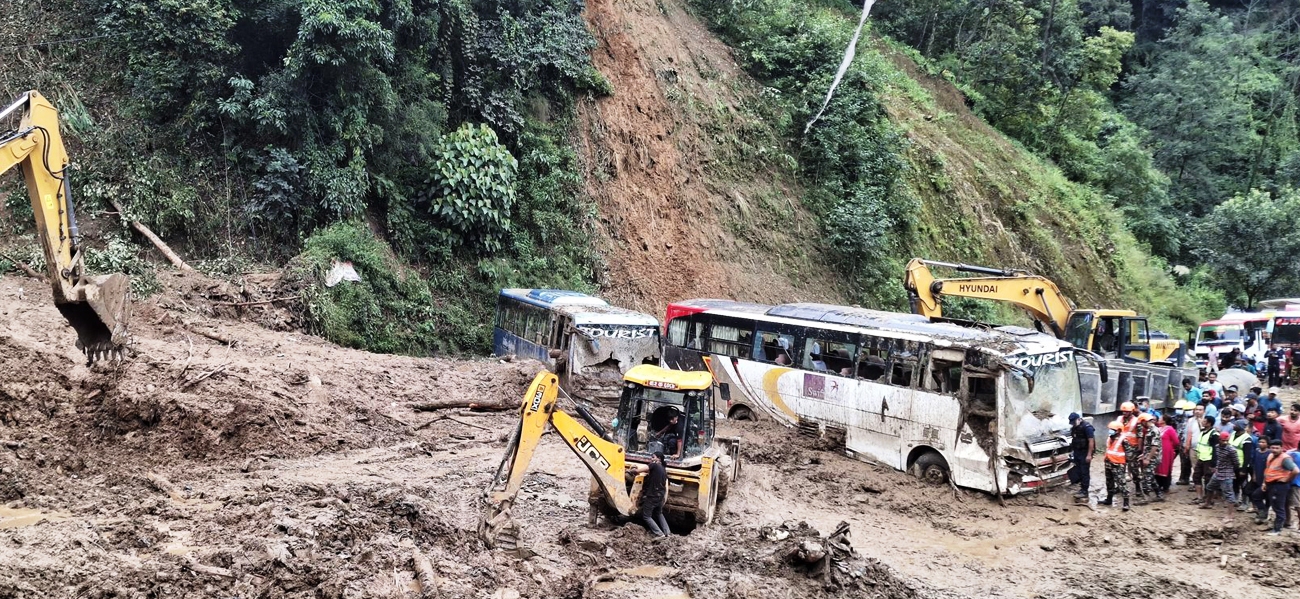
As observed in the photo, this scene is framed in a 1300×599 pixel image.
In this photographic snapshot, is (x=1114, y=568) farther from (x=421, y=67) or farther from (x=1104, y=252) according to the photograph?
(x=1104, y=252)

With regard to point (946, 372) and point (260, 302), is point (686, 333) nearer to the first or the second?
point (946, 372)

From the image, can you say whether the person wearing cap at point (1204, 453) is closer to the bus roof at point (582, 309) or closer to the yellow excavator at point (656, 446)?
the yellow excavator at point (656, 446)

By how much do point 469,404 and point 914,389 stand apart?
7704 mm

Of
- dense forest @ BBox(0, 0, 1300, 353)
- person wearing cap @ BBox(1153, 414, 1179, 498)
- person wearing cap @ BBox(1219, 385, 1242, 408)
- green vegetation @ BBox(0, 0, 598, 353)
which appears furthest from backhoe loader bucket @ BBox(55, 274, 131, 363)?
person wearing cap @ BBox(1219, 385, 1242, 408)

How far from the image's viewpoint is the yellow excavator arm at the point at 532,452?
931cm

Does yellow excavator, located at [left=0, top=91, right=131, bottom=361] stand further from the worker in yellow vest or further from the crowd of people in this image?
the worker in yellow vest

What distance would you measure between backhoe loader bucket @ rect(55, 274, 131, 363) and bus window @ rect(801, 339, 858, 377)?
1024 cm

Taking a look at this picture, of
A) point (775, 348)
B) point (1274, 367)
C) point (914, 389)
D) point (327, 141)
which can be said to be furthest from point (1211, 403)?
point (327, 141)

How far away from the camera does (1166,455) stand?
1342 centimetres

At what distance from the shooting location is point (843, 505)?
1343cm

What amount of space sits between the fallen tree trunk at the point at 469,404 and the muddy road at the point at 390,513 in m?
0.16

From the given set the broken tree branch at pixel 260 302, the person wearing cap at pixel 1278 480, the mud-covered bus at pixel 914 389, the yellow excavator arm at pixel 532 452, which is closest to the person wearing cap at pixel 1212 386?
the mud-covered bus at pixel 914 389

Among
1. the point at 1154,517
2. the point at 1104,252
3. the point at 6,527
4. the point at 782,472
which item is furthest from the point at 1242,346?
the point at 6,527

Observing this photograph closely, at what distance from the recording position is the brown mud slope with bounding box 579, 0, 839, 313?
2653 cm
